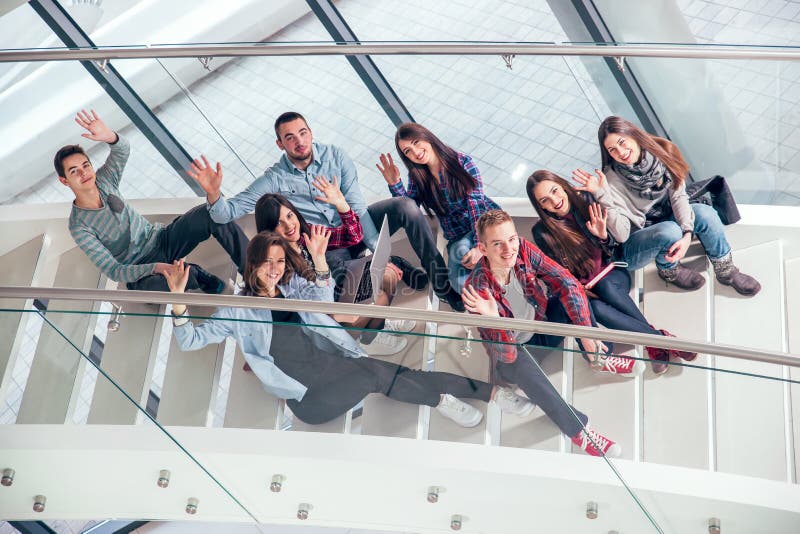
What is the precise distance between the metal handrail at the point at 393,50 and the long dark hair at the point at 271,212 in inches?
28.4

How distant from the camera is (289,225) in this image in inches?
182

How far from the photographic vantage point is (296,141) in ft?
16.0

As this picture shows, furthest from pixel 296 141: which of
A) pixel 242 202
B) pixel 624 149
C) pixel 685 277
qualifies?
pixel 685 277

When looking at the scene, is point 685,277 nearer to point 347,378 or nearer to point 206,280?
point 347,378

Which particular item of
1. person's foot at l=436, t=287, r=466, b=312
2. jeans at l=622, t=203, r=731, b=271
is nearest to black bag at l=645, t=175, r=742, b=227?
jeans at l=622, t=203, r=731, b=271

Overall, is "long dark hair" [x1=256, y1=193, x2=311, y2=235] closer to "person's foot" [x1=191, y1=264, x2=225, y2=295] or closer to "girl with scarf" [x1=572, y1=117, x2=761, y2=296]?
"person's foot" [x1=191, y1=264, x2=225, y2=295]

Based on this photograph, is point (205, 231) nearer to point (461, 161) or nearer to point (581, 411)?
point (461, 161)

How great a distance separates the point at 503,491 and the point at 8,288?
2.22 m

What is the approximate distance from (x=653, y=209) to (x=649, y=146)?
0.98 feet

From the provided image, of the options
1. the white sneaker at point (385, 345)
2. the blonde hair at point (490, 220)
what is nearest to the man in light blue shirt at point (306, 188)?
the blonde hair at point (490, 220)

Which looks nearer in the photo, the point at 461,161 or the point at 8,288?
the point at 8,288

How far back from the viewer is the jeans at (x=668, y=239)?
4.52m

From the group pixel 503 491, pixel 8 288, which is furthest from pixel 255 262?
pixel 503 491

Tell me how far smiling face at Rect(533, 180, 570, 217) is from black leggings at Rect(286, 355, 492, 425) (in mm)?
1293
